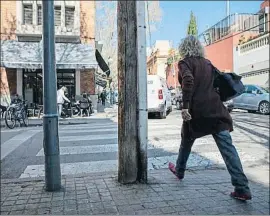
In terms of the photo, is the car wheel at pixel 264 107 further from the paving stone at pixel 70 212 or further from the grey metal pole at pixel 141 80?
the paving stone at pixel 70 212

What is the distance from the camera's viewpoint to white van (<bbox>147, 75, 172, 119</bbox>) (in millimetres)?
4704

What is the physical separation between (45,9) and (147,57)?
133 cm

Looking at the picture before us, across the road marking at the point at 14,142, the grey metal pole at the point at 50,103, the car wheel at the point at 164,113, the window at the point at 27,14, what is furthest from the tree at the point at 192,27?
the window at the point at 27,14

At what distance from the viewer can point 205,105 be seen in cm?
400

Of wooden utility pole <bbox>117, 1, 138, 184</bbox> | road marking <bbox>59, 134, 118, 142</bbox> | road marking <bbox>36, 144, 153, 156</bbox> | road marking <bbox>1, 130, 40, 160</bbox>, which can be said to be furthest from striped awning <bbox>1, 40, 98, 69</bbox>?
wooden utility pole <bbox>117, 1, 138, 184</bbox>

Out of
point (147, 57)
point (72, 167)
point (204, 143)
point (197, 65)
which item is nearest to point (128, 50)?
point (147, 57)

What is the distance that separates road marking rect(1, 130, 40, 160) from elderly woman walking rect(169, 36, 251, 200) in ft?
14.8

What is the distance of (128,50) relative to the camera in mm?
4473

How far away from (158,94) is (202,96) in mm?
1964

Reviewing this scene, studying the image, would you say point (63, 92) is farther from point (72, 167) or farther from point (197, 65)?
point (197, 65)

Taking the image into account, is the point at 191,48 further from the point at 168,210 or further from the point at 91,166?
the point at 91,166

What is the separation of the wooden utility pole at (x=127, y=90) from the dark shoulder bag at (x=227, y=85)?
3.32 feet

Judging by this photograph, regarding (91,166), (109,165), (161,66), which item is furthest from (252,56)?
(161,66)

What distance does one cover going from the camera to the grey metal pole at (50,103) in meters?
4.30
